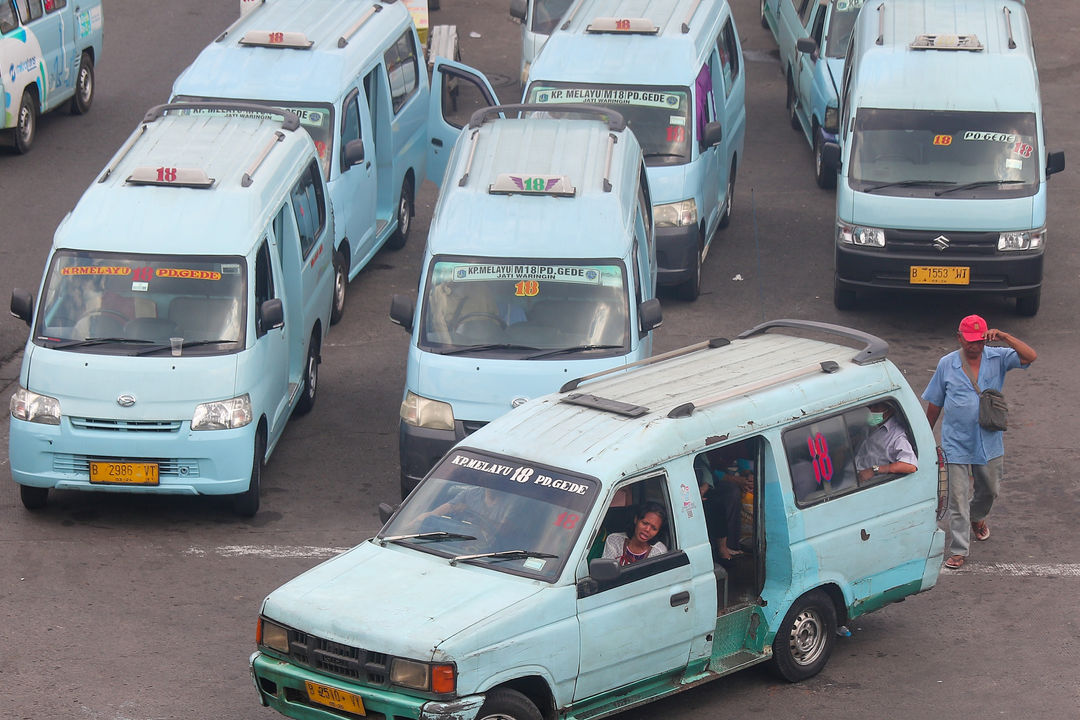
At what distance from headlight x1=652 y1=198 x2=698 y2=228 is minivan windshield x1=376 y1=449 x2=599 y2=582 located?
769 centimetres

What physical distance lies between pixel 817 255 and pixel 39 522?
9483 mm

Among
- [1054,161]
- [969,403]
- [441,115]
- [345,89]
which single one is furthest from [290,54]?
[969,403]

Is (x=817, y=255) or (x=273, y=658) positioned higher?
(x=273, y=658)

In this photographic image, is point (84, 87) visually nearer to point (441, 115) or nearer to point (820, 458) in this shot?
point (441, 115)

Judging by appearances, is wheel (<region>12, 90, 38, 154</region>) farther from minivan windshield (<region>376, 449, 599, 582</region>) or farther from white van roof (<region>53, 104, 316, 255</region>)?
minivan windshield (<region>376, 449, 599, 582</region>)

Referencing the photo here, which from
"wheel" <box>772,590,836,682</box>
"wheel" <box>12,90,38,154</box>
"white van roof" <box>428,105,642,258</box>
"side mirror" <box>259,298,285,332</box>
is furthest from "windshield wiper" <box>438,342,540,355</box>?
"wheel" <box>12,90,38,154</box>

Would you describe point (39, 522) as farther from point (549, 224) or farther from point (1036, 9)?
point (1036, 9)

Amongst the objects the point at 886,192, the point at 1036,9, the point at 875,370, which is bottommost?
the point at 1036,9

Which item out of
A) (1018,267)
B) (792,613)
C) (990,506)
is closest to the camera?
(792,613)

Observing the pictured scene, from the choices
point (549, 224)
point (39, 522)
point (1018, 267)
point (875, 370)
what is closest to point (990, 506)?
point (875, 370)

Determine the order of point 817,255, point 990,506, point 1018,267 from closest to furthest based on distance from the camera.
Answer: point 990,506
point 1018,267
point 817,255

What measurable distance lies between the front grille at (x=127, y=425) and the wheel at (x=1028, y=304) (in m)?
8.54

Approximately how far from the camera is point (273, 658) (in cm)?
854

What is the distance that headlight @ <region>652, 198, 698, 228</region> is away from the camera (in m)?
16.7
